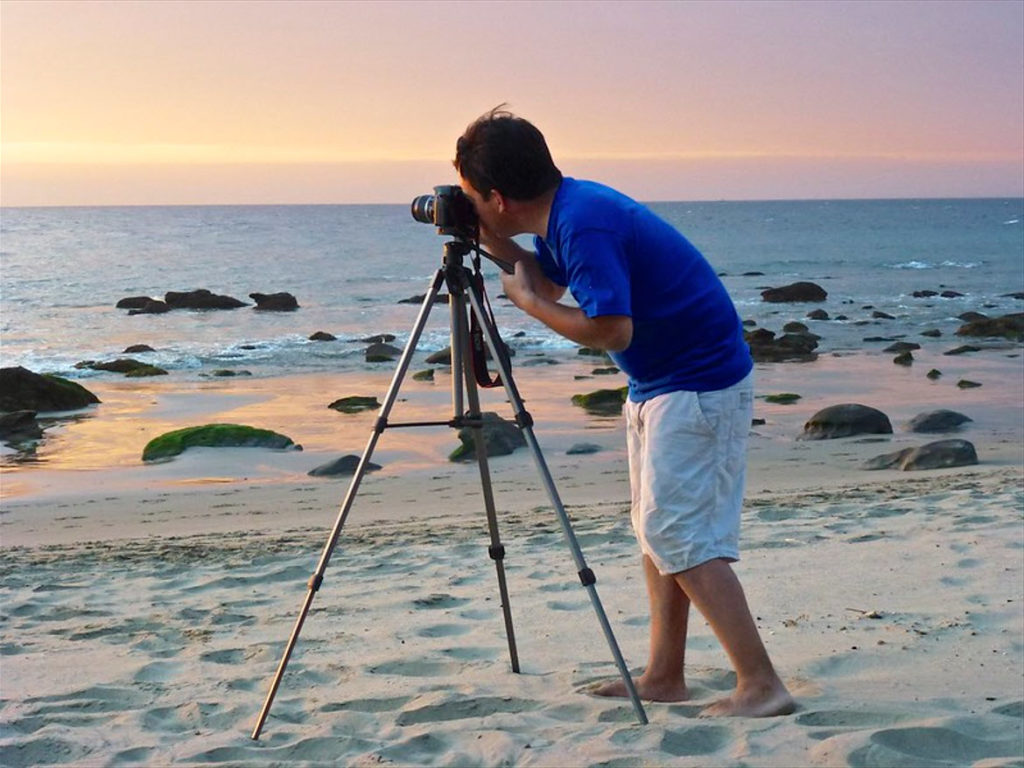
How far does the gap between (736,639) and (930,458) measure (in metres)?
7.16

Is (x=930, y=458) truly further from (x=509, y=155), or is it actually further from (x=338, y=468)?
(x=509, y=155)

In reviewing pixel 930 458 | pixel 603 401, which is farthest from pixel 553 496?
pixel 603 401

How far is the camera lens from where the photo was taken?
385cm

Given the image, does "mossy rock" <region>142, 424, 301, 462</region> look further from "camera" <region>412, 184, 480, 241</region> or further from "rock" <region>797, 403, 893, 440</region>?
"camera" <region>412, 184, 480, 241</region>

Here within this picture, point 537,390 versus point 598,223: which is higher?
point 598,223

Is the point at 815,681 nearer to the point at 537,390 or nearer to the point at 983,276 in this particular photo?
the point at 537,390

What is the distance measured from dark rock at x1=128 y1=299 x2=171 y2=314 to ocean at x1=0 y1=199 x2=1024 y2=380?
36 cm

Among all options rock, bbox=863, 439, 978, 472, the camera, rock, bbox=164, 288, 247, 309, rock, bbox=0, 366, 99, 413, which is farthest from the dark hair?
rock, bbox=164, 288, 247, 309

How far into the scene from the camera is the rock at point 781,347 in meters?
20.1

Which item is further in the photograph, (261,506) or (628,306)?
(261,506)

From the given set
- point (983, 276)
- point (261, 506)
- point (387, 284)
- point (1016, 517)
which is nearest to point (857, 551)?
point (1016, 517)

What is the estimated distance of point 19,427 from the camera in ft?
42.2

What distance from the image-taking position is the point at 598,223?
3.49 metres

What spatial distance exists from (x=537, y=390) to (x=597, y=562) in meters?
10.2
